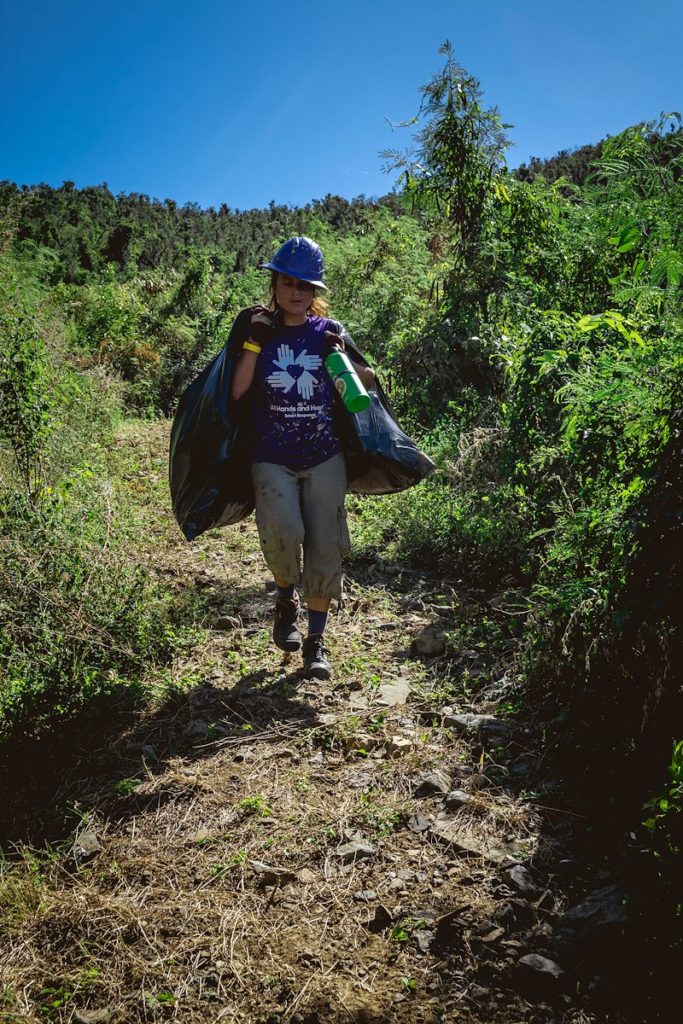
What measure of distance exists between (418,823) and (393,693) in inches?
37.4

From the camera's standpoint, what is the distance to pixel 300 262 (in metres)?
3.51

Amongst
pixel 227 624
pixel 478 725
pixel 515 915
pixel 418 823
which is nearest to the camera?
pixel 515 915

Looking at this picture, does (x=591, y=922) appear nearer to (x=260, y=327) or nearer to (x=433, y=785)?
(x=433, y=785)

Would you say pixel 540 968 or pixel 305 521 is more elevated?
pixel 305 521

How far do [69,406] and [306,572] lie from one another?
5.42 m

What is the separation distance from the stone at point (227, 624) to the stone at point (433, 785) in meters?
1.67

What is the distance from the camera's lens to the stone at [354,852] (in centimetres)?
253

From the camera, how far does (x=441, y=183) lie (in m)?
7.45

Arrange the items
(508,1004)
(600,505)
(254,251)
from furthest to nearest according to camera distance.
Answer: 1. (254,251)
2. (600,505)
3. (508,1004)

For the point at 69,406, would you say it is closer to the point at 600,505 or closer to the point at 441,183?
the point at 441,183

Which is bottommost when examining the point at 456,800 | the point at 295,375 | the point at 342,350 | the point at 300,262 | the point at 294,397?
the point at 456,800

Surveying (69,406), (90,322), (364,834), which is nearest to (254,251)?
(90,322)

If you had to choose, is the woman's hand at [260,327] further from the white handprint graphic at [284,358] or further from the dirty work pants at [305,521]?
the dirty work pants at [305,521]

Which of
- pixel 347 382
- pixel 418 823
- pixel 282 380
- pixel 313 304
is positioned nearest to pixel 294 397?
pixel 282 380
